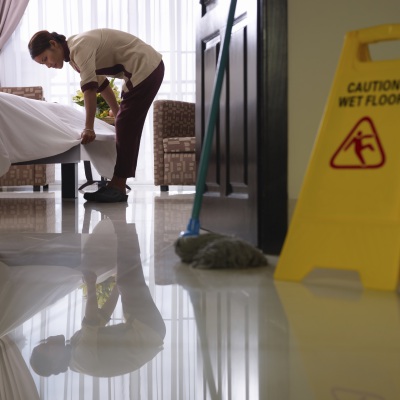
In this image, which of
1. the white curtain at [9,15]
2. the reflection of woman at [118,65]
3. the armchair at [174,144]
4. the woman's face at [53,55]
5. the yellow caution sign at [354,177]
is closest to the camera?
the yellow caution sign at [354,177]

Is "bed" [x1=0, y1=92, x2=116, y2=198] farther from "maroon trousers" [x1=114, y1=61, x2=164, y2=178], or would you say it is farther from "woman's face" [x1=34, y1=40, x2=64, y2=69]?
"woman's face" [x1=34, y1=40, x2=64, y2=69]

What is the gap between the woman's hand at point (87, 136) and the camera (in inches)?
156

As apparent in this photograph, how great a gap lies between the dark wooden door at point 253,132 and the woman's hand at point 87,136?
1.86 metres

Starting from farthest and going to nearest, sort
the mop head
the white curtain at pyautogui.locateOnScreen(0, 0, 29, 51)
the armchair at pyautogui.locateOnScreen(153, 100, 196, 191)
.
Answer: the white curtain at pyautogui.locateOnScreen(0, 0, 29, 51)
the armchair at pyautogui.locateOnScreen(153, 100, 196, 191)
the mop head

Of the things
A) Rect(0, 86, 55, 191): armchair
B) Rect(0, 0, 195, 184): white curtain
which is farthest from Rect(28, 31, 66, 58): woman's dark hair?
Rect(0, 0, 195, 184): white curtain

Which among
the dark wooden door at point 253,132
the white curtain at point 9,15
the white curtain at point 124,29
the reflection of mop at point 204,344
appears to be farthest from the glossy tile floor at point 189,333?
the white curtain at point 9,15

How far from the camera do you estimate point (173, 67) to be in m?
6.78

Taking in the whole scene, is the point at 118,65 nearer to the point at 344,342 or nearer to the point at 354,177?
the point at 354,177

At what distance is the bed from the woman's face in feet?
0.96

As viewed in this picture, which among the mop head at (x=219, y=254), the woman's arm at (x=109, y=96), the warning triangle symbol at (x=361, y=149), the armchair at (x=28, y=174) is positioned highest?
the woman's arm at (x=109, y=96)

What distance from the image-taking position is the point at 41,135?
12.8 feet

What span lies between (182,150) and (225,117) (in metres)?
3.17

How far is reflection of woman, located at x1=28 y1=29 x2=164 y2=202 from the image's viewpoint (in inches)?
143

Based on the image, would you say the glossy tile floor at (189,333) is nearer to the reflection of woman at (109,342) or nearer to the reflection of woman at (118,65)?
the reflection of woman at (109,342)
